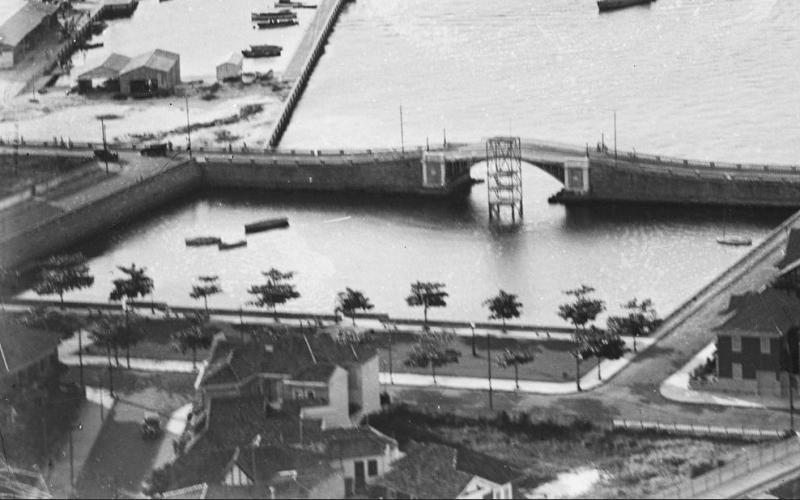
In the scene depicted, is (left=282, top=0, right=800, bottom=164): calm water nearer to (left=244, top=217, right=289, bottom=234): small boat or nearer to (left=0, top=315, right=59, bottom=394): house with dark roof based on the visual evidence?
(left=244, top=217, right=289, bottom=234): small boat

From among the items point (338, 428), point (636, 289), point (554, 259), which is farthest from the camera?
point (554, 259)

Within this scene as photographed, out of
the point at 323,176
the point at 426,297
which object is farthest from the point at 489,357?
the point at 323,176

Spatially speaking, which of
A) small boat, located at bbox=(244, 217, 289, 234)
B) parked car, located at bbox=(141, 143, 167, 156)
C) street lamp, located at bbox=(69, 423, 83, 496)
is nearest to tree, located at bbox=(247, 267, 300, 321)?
street lamp, located at bbox=(69, 423, 83, 496)

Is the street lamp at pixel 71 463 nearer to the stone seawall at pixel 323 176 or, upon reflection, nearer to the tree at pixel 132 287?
the tree at pixel 132 287

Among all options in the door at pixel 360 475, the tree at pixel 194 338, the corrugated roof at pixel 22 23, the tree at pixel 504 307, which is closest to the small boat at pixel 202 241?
the tree at pixel 194 338

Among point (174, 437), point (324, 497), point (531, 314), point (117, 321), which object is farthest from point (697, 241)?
point (324, 497)

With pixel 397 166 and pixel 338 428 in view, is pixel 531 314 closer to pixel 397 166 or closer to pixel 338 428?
pixel 338 428
